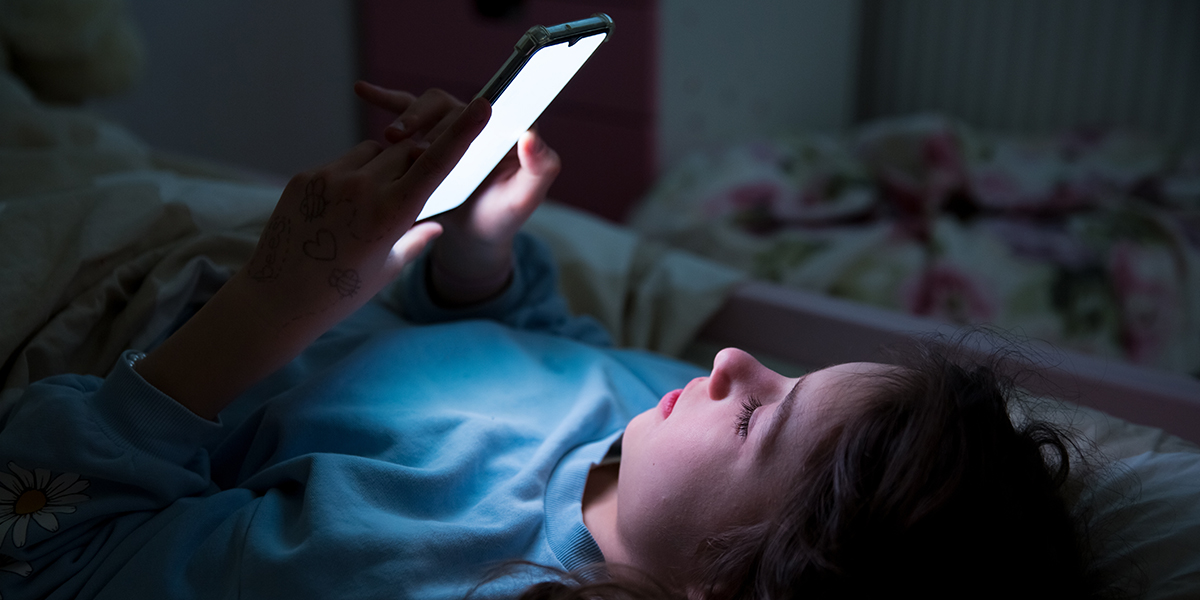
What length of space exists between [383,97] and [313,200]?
0.56 feet

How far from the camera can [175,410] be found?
575 mm

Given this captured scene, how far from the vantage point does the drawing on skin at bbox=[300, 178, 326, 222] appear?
57 cm

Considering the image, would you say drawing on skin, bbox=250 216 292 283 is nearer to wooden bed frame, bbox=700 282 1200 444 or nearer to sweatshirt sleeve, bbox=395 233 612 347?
sweatshirt sleeve, bbox=395 233 612 347

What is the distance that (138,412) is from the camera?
57cm

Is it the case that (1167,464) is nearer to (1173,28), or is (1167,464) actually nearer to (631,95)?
(631,95)

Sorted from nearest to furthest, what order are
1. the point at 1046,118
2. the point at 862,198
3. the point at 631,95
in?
the point at 862,198
the point at 631,95
the point at 1046,118

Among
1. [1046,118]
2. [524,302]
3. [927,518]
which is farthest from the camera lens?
[1046,118]

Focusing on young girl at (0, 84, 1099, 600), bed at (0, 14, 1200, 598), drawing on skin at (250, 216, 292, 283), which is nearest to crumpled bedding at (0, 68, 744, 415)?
bed at (0, 14, 1200, 598)

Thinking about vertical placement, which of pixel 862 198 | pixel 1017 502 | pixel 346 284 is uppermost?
pixel 346 284

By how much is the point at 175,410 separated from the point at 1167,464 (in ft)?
2.49

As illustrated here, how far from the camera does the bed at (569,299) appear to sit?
622mm

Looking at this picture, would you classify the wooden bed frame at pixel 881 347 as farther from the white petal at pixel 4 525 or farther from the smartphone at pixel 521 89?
the white petal at pixel 4 525

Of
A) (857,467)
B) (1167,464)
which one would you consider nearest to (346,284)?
(857,467)

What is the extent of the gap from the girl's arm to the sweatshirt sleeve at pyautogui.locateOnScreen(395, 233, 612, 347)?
26 cm
